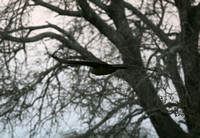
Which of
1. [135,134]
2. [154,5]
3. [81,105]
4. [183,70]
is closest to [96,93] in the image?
[81,105]

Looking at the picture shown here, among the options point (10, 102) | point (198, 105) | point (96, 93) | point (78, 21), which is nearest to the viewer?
point (198, 105)

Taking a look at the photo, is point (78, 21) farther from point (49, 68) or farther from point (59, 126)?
point (59, 126)

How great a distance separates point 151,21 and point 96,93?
2.74 meters

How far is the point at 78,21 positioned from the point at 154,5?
2211 mm

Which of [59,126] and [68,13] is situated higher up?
[68,13]

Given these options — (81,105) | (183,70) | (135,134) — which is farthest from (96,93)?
(183,70)

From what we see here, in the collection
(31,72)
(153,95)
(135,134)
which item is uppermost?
(31,72)

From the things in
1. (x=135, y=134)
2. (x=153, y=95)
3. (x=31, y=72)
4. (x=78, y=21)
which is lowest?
(x=135, y=134)

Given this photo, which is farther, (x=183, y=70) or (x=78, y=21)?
(x=78, y=21)

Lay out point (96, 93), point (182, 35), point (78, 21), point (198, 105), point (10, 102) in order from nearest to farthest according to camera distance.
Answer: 1. point (198, 105)
2. point (182, 35)
3. point (96, 93)
4. point (10, 102)
5. point (78, 21)

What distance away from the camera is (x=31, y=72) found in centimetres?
1167

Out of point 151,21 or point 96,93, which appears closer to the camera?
point 96,93

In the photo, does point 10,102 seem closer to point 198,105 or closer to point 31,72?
point 31,72

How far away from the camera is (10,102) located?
11086 mm
